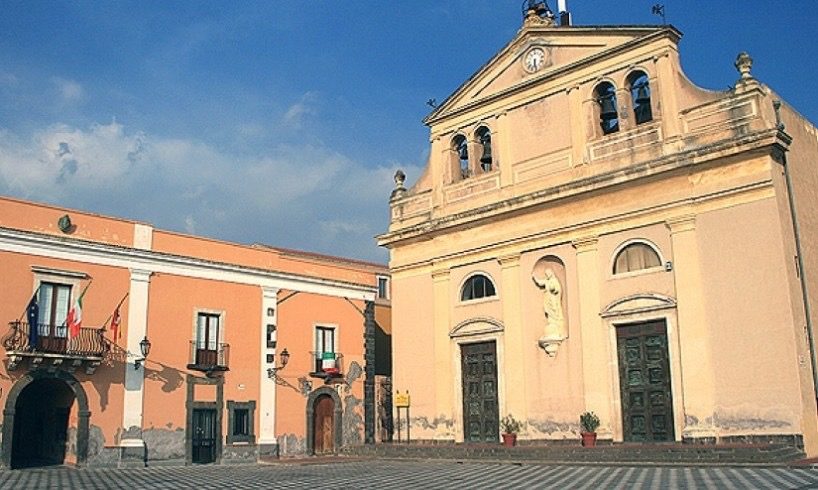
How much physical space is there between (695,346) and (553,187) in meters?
5.93

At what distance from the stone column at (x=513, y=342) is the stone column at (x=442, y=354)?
7.10 feet

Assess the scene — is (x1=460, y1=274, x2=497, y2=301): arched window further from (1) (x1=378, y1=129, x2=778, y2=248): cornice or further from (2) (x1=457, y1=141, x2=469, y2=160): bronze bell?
(2) (x1=457, y1=141, x2=469, y2=160): bronze bell

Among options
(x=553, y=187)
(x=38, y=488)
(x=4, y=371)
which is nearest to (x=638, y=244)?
(x=553, y=187)

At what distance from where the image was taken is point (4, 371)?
2108 cm

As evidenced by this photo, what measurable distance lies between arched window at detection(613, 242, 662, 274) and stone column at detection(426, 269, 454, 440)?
6.10m

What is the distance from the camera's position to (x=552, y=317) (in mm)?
22078

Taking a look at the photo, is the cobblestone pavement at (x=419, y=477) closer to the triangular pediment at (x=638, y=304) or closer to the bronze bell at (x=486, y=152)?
the triangular pediment at (x=638, y=304)

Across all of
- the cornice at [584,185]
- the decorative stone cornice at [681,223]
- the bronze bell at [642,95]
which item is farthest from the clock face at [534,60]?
the decorative stone cornice at [681,223]

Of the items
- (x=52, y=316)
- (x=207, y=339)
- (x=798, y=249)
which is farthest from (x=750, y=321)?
(x=52, y=316)

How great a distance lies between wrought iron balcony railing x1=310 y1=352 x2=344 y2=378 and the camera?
1101 inches

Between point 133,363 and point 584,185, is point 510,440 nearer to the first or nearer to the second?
point 584,185

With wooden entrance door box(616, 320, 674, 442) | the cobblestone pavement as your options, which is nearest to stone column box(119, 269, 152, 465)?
the cobblestone pavement

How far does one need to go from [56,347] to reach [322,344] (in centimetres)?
951

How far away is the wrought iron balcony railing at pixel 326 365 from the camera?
1101 inches
